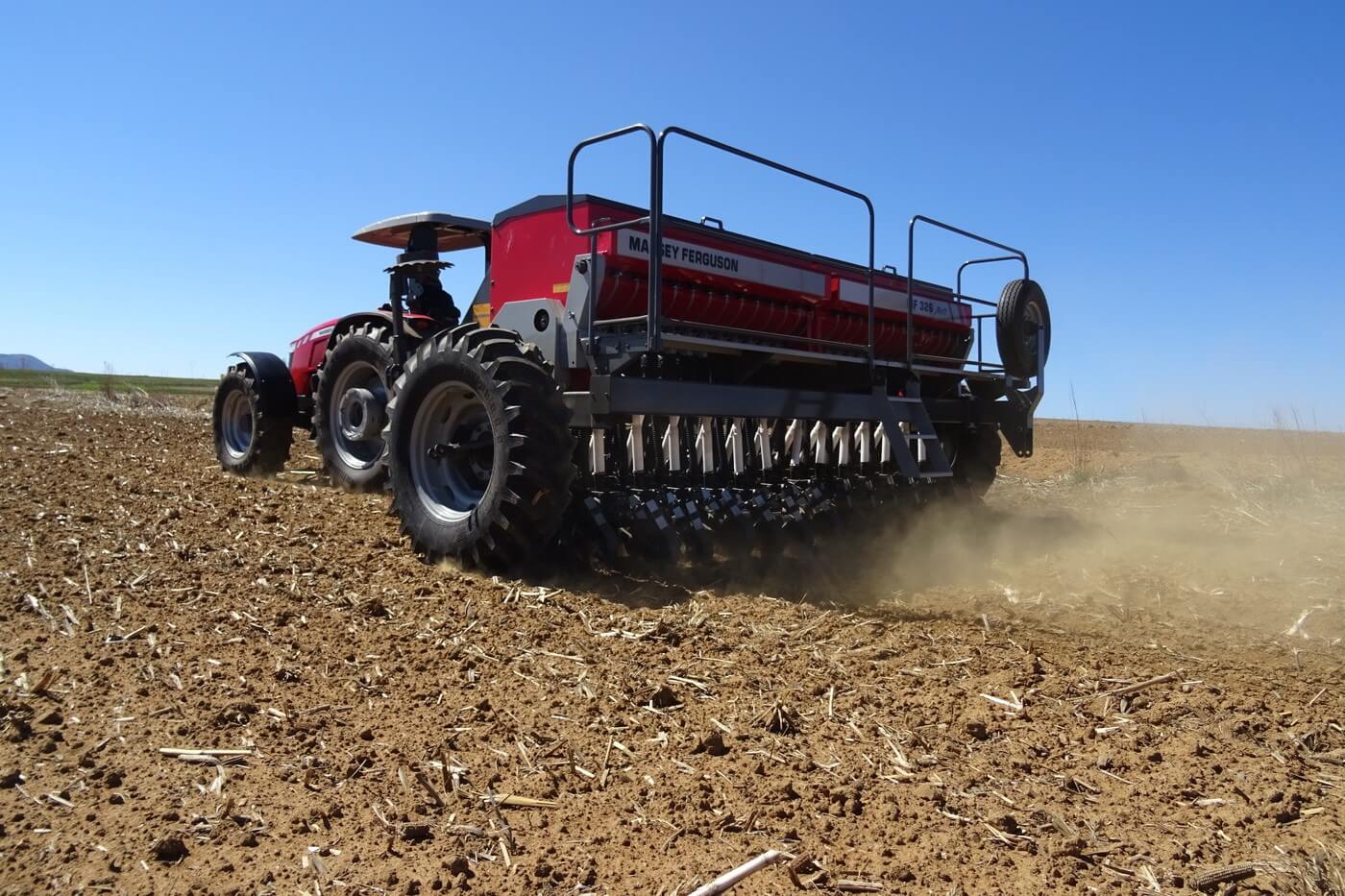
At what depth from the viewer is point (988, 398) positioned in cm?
886

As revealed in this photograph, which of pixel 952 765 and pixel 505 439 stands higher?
pixel 505 439

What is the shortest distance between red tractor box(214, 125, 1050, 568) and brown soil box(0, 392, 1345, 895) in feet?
1.62

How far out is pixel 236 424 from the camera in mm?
9539

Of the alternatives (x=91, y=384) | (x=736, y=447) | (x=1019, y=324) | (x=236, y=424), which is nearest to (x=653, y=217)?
(x=736, y=447)

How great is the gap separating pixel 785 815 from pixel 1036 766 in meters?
0.82

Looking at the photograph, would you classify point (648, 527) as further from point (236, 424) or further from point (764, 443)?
point (236, 424)

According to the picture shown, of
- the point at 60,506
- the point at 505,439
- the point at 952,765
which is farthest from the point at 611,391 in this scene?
the point at 60,506

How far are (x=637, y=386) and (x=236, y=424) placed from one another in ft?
19.2

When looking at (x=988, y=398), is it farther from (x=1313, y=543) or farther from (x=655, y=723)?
(x=655, y=723)

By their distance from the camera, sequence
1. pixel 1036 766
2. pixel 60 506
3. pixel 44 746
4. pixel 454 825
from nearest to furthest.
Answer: pixel 454 825 < pixel 1036 766 < pixel 44 746 < pixel 60 506

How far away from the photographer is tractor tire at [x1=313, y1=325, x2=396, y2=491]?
7508 millimetres

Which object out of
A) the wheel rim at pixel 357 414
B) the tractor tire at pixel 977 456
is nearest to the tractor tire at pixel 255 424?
the wheel rim at pixel 357 414

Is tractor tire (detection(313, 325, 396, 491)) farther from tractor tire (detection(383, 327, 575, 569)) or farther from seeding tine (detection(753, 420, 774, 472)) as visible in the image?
seeding tine (detection(753, 420, 774, 472))

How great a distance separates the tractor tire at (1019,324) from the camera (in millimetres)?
8148
